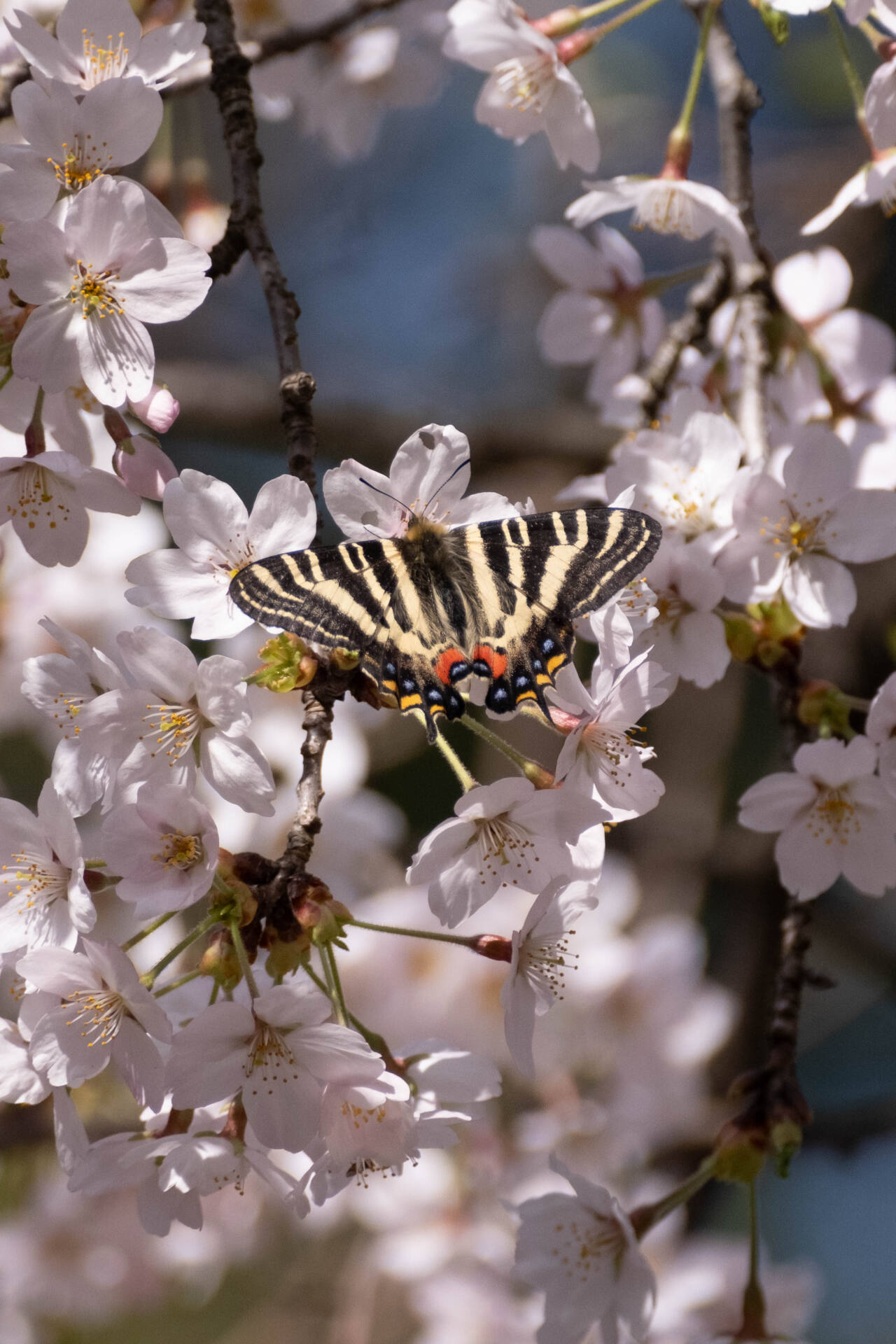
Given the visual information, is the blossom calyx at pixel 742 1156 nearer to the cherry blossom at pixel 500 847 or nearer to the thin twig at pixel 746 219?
the cherry blossom at pixel 500 847

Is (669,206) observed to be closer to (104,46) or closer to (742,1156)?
(104,46)

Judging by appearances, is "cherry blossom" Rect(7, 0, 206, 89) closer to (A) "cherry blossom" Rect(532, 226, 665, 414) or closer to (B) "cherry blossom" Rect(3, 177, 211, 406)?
(B) "cherry blossom" Rect(3, 177, 211, 406)

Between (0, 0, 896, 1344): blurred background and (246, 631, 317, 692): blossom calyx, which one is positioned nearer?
(246, 631, 317, 692): blossom calyx

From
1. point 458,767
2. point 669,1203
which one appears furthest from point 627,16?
point 669,1203

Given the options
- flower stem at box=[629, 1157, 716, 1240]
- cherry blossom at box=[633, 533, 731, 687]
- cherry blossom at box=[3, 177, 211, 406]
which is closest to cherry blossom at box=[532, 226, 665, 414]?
cherry blossom at box=[633, 533, 731, 687]

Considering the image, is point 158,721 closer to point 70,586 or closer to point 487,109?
point 487,109

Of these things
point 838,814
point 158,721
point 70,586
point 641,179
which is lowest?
point 70,586

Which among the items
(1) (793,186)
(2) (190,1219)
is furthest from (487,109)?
(1) (793,186)
